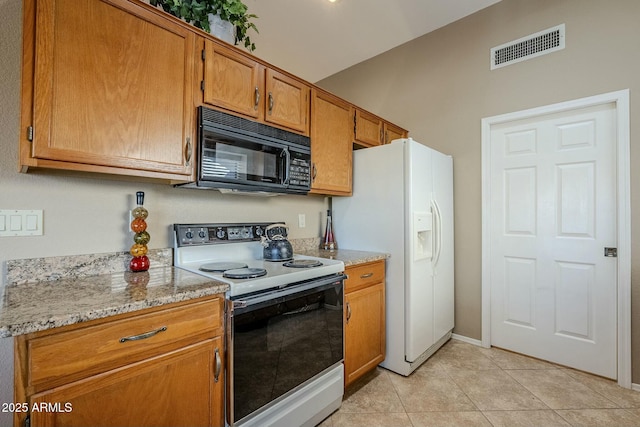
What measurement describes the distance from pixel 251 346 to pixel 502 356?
7.46 feet

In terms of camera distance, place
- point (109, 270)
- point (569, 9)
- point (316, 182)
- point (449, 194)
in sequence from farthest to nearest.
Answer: point (449, 194) → point (569, 9) → point (316, 182) → point (109, 270)

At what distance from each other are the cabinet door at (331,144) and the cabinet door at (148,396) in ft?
4.28

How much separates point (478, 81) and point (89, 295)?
323 cm

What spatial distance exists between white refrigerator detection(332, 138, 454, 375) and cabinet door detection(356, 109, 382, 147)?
177mm

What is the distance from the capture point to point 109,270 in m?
1.48

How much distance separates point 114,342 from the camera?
983 millimetres

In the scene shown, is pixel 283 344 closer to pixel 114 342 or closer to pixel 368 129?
pixel 114 342

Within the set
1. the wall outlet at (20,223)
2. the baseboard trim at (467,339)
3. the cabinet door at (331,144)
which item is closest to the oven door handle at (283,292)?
the cabinet door at (331,144)

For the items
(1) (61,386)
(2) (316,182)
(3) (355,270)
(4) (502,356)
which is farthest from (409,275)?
(1) (61,386)

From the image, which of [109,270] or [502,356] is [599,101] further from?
[109,270]

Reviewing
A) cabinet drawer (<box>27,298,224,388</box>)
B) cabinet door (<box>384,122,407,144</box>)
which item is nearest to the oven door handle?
cabinet drawer (<box>27,298,224,388</box>)

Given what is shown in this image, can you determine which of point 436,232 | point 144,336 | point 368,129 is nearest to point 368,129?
point 368,129

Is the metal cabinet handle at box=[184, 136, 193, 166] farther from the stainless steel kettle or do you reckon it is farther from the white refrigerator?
the white refrigerator

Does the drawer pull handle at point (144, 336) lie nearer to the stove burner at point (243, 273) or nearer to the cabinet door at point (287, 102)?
the stove burner at point (243, 273)
